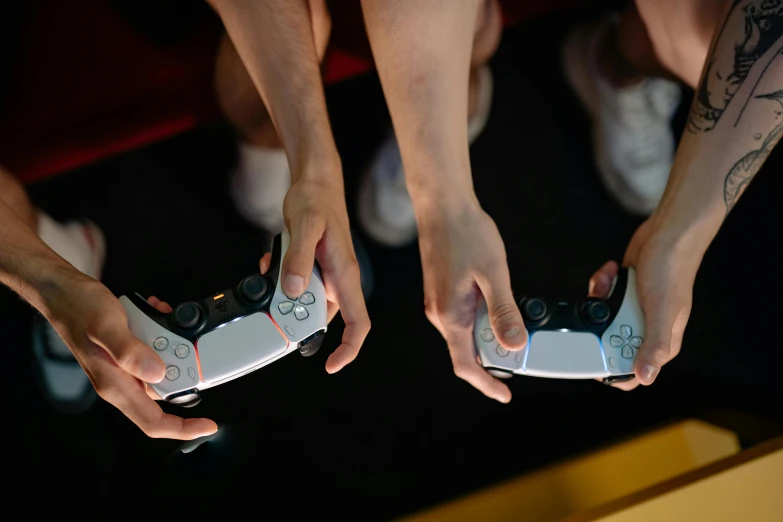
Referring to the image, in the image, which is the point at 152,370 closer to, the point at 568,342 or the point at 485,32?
the point at 568,342

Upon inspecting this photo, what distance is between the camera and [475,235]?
84 cm

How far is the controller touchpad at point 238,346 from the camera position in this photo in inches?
29.7

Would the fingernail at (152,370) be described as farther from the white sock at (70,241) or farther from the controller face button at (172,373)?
the white sock at (70,241)

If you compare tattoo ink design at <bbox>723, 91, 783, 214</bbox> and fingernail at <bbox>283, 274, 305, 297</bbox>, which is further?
tattoo ink design at <bbox>723, 91, 783, 214</bbox>

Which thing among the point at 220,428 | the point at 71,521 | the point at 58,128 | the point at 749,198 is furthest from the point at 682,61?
the point at 71,521

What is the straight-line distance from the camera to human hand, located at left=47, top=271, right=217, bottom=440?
2.33ft

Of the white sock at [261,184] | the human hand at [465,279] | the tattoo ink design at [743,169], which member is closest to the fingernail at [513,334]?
the human hand at [465,279]

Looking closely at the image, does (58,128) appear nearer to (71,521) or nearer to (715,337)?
(71,521)

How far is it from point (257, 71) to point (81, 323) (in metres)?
0.41

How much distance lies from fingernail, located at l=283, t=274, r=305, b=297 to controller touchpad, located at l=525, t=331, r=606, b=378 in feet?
0.96

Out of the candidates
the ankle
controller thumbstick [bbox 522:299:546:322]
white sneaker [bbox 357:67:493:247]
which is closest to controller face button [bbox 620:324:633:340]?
controller thumbstick [bbox 522:299:546:322]

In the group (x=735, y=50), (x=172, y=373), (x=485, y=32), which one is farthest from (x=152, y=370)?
(x=735, y=50)

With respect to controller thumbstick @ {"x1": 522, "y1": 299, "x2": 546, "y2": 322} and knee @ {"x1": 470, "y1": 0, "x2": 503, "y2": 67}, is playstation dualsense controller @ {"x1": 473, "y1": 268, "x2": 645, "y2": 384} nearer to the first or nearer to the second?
controller thumbstick @ {"x1": 522, "y1": 299, "x2": 546, "y2": 322}

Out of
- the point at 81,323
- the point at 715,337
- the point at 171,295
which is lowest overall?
the point at 715,337
